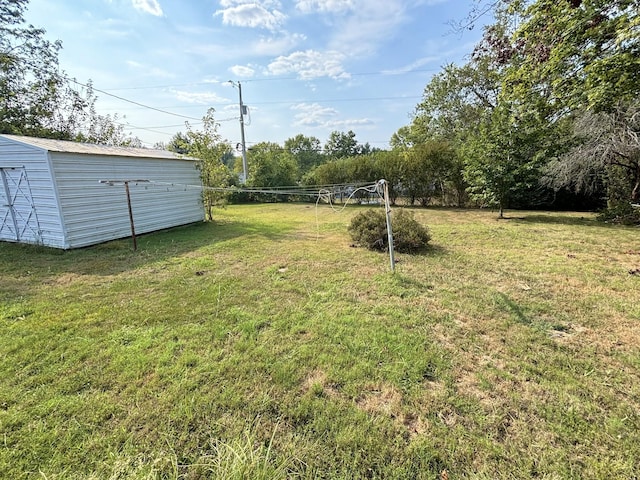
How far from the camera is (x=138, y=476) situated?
1359 mm

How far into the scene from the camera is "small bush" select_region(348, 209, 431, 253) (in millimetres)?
5367

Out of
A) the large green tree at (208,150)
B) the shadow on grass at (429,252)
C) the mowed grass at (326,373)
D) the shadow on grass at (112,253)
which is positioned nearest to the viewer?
the mowed grass at (326,373)

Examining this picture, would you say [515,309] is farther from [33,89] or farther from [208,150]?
[33,89]

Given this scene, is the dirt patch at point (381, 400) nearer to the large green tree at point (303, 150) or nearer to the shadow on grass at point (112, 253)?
the shadow on grass at point (112, 253)

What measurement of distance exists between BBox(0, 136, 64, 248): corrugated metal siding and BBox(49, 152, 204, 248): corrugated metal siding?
170 mm

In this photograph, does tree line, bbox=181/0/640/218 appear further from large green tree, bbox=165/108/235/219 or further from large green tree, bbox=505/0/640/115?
large green tree, bbox=165/108/235/219

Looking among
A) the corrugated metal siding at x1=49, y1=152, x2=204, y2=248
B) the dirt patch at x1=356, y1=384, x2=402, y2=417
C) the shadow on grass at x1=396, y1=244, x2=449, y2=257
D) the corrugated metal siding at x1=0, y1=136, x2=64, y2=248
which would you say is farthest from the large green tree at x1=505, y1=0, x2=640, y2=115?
the corrugated metal siding at x1=0, y1=136, x2=64, y2=248

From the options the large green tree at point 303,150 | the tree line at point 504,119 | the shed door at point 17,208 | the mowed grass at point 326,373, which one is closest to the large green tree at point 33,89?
the tree line at point 504,119

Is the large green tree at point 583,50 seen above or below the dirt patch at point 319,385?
above

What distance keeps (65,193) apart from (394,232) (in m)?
7.17

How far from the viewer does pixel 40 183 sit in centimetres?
600

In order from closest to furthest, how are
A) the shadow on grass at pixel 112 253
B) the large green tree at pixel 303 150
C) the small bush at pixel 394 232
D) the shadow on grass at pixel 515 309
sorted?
1. the shadow on grass at pixel 515 309
2. the shadow on grass at pixel 112 253
3. the small bush at pixel 394 232
4. the large green tree at pixel 303 150

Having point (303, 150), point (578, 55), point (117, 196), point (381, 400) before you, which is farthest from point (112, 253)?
point (303, 150)

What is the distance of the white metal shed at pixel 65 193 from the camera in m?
5.95
